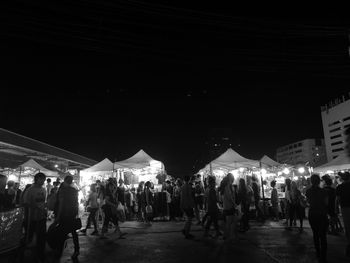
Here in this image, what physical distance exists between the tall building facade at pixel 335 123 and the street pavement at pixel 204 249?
94979 millimetres

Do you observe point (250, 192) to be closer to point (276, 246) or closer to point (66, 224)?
point (276, 246)

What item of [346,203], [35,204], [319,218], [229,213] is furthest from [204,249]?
[35,204]

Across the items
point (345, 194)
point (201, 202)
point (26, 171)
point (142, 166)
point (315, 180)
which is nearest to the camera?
point (315, 180)

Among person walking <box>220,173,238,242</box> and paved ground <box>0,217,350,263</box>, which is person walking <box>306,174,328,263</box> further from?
person walking <box>220,173,238,242</box>

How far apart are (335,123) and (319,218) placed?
359ft

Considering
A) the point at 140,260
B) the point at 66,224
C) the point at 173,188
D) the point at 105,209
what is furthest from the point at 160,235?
the point at 173,188

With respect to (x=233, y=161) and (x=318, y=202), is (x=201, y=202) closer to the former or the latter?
(x=233, y=161)

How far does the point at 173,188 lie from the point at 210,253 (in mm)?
10399

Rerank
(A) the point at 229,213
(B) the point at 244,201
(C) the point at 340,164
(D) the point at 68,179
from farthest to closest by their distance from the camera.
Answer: (C) the point at 340,164
(B) the point at 244,201
(A) the point at 229,213
(D) the point at 68,179

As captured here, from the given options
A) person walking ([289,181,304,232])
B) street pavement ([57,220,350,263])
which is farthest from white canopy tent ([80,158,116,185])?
person walking ([289,181,304,232])

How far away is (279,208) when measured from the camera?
15281mm

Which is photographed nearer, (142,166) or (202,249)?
(202,249)

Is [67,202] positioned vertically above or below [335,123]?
below

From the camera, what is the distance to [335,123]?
338ft
